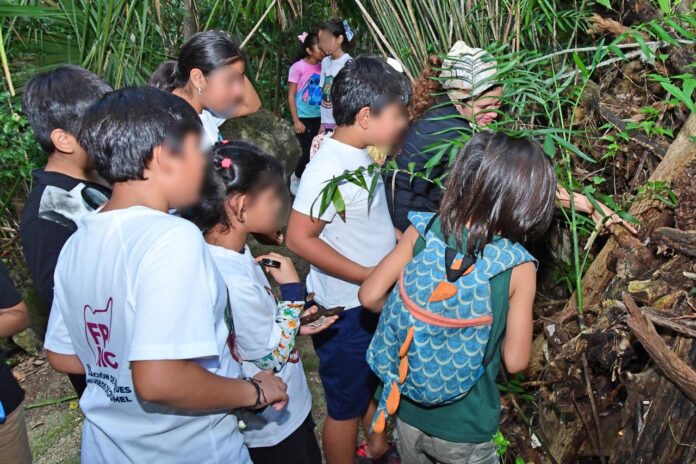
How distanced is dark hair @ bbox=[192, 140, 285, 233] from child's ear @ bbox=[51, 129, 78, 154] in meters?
0.51

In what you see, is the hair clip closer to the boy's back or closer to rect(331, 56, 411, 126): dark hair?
rect(331, 56, 411, 126): dark hair

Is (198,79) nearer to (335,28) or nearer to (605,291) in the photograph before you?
(605,291)

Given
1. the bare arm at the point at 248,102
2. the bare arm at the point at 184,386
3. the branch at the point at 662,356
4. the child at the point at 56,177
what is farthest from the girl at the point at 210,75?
the branch at the point at 662,356

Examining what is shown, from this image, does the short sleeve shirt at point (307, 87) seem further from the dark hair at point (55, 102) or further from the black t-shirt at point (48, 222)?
the black t-shirt at point (48, 222)

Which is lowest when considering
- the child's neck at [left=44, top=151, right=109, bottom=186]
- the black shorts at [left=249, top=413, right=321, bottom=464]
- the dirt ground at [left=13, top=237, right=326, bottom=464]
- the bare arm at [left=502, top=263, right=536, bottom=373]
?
the dirt ground at [left=13, top=237, right=326, bottom=464]

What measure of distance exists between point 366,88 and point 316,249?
0.64 m

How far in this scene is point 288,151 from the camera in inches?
265

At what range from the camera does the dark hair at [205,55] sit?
266cm

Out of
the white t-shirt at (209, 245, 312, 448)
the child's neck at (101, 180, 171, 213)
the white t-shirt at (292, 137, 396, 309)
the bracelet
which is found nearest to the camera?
the child's neck at (101, 180, 171, 213)

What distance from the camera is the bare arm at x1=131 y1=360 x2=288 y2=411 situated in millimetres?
1299

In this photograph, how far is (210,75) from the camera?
8.73 feet

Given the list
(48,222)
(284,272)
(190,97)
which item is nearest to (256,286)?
(284,272)

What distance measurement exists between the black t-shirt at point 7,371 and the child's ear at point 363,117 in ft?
4.37

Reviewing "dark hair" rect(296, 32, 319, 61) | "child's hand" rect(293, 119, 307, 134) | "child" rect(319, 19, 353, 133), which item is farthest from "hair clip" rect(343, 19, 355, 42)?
"child's hand" rect(293, 119, 307, 134)
